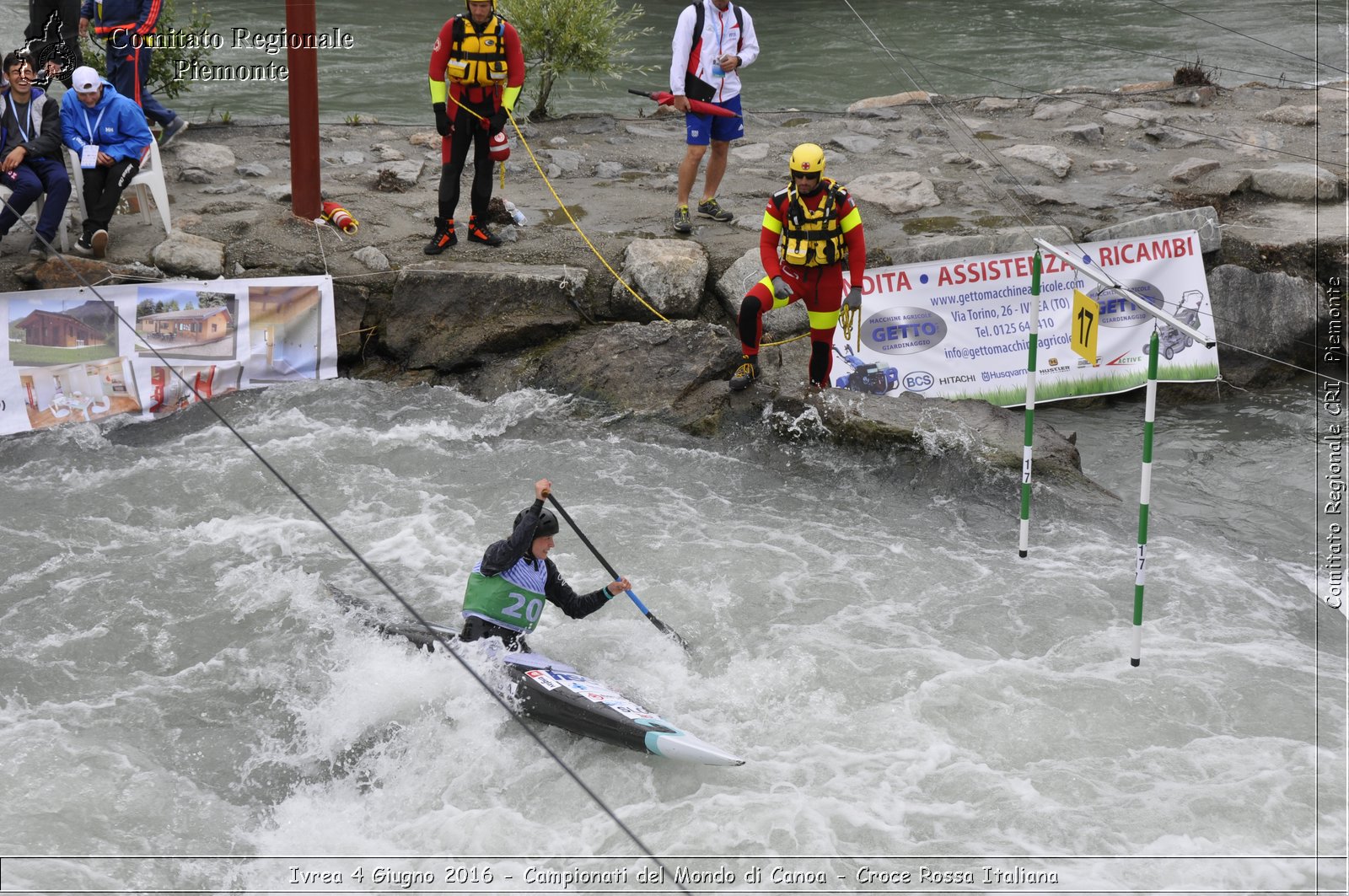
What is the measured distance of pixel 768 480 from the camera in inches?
314

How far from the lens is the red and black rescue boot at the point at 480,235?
9.23 metres

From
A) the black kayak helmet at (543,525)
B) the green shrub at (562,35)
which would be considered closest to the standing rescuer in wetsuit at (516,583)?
the black kayak helmet at (543,525)

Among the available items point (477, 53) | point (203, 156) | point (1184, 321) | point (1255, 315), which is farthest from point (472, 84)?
point (1255, 315)

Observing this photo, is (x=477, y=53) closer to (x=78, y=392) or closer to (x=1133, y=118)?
(x=78, y=392)

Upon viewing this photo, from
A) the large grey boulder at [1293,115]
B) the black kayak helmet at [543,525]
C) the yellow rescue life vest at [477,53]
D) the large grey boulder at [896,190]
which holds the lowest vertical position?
the black kayak helmet at [543,525]

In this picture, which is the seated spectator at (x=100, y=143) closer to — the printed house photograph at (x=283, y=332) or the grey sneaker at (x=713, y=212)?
the printed house photograph at (x=283, y=332)

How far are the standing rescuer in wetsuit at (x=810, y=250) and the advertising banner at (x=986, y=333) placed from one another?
0.95 meters

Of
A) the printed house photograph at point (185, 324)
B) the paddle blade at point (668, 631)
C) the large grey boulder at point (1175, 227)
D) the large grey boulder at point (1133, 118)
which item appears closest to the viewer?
the paddle blade at point (668, 631)

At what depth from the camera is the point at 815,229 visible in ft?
24.7

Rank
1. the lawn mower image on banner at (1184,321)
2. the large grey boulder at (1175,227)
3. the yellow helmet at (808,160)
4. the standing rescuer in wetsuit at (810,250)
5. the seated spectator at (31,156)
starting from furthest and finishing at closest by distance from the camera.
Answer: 1. the large grey boulder at (1175,227)
2. the lawn mower image on banner at (1184,321)
3. the seated spectator at (31,156)
4. the standing rescuer in wetsuit at (810,250)
5. the yellow helmet at (808,160)

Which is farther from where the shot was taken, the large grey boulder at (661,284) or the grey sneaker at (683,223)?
the grey sneaker at (683,223)

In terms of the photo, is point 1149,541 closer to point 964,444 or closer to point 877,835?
point 964,444

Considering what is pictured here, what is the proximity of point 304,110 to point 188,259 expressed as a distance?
1387 mm

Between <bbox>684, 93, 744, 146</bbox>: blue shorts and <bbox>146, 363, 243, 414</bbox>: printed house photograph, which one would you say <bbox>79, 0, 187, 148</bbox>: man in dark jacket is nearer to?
<bbox>146, 363, 243, 414</bbox>: printed house photograph
